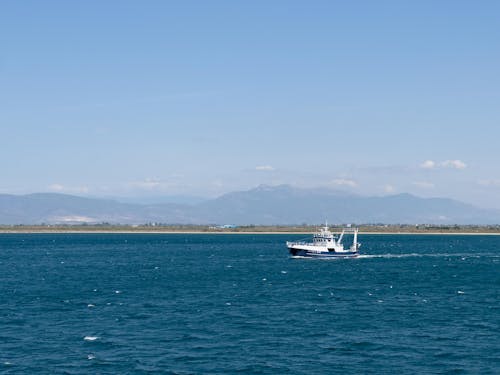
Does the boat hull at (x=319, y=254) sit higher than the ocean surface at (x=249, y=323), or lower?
higher

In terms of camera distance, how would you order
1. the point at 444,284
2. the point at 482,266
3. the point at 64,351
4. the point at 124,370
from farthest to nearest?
the point at 482,266 < the point at 444,284 < the point at 64,351 < the point at 124,370

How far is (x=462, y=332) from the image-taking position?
7469 centimetres

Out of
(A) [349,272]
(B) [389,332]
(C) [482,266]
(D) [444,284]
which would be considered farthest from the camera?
(C) [482,266]

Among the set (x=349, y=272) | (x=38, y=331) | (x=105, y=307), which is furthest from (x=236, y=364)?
(x=349, y=272)

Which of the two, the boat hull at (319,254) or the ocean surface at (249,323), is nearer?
the ocean surface at (249,323)

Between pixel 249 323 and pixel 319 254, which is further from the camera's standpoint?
pixel 319 254

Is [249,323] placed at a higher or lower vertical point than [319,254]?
lower

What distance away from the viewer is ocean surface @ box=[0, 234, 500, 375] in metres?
61.4

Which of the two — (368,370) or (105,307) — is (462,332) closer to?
(368,370)

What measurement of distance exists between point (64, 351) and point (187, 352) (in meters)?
11.6

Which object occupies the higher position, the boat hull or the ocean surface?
the boat hull

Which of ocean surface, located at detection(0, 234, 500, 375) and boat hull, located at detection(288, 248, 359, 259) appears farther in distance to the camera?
boat hull, located at detection(288, 248, 359, 259)

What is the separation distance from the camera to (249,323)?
79562mm

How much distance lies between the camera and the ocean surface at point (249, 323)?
201 ft
